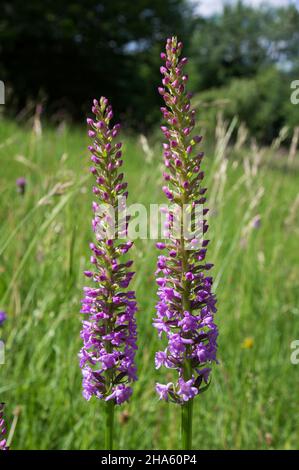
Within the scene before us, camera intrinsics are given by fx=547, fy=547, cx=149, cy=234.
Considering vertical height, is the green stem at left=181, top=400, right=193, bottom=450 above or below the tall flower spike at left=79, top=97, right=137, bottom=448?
below

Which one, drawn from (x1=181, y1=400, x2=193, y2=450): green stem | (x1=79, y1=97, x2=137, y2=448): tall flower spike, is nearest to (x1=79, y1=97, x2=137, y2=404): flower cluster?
(x1=79, y1=97, x2=137, y2=448): tall flower spike

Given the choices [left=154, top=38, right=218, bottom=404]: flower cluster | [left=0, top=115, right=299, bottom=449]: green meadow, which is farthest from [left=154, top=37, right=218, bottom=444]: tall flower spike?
[left=0, top=115, right=299, bottom=449]: green meadow

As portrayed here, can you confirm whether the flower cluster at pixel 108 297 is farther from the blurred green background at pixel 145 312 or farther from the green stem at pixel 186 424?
the blurred green background at pixel 145 312

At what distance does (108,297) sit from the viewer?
1184mm

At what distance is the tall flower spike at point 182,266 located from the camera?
1101 millimetres

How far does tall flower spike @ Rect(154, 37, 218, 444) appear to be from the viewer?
1101 millimetres

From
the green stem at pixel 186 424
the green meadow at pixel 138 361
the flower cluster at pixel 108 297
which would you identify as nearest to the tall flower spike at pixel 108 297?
the flower cluster at pixel 108 297

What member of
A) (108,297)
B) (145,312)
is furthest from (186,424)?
(145,312)

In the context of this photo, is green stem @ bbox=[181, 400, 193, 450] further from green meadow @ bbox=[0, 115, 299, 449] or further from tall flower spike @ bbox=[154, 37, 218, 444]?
green meadow @ bbox=[0, 115, 299, 449]

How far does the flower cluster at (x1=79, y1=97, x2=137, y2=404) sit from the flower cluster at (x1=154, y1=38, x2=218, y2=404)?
8 centimetres

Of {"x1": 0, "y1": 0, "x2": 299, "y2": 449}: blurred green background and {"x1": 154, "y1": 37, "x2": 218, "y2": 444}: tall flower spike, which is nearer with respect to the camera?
{"x1": 154, "y1": 37, "x2": 218, "y2": 444}: tall flower spike

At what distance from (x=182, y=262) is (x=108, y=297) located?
18cm

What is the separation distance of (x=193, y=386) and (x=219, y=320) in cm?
196

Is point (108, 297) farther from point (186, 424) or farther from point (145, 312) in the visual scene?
point (145, 312)
